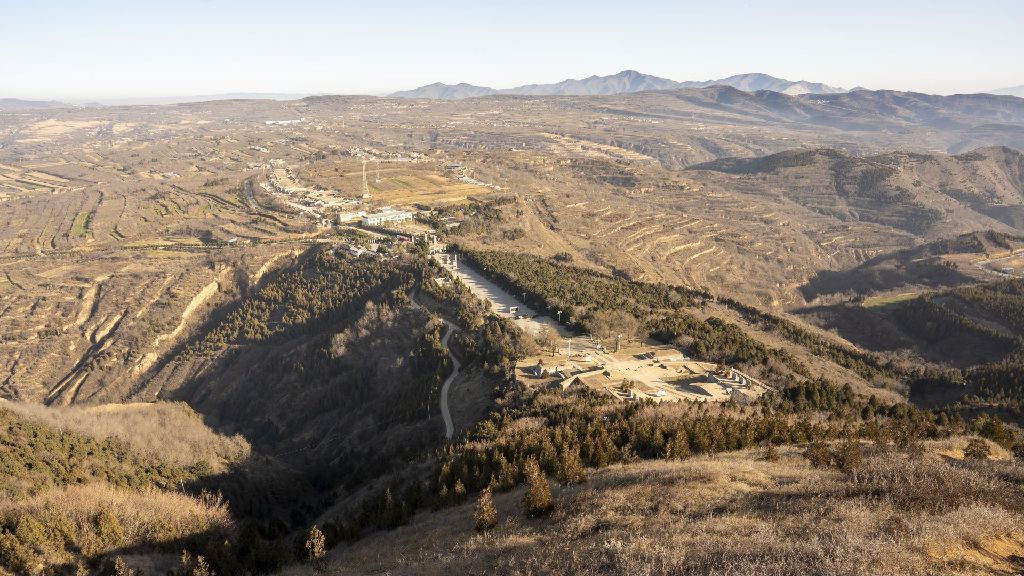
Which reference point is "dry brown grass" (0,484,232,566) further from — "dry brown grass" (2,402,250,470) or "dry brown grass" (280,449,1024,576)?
"dry brown grass" (280,449,1024,576)

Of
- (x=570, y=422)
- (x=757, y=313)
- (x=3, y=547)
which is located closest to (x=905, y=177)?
(x=757, y=313)

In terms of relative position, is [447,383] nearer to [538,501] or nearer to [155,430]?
[155,430]

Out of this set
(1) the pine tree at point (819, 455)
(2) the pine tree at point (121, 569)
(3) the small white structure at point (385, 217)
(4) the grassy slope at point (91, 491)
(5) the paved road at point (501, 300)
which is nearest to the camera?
(2) the pine tree at point (121, 569)

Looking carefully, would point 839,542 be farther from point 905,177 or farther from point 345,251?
point 905,177

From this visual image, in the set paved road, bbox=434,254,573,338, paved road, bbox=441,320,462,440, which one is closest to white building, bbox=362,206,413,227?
paved road, bbox=434,254,573,338

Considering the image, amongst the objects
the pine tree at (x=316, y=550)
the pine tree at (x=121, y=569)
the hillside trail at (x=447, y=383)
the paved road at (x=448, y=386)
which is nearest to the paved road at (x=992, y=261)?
the hillside trail at (x=447, y=383)

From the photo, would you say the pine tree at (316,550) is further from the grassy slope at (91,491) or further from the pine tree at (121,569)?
the grassy slope at (91,491)
